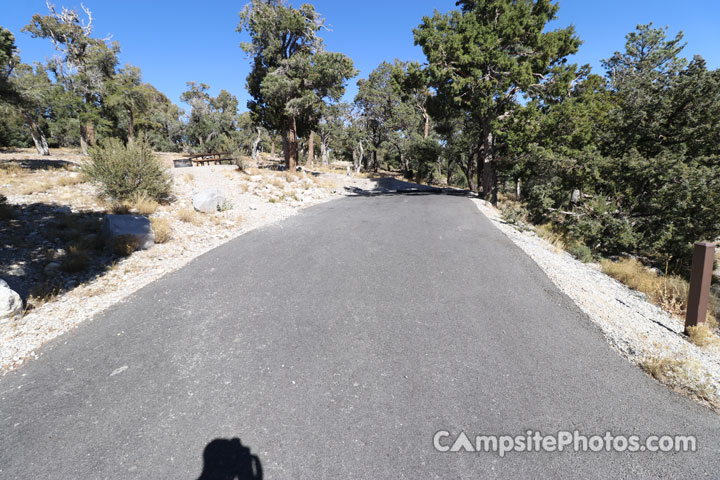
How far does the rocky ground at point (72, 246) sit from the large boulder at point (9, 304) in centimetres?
11

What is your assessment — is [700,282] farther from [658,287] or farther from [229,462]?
[229,462]

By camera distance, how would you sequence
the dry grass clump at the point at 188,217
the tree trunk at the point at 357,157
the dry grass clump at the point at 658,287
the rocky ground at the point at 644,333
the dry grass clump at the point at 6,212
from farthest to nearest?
1. the tree trunk at the point at 357,157
2. the dry grass clump at the point at 188,217
3. the dry grass clump at the point at 6,212
4. the dry grass clump at the point at 658,287
5. the rocky ground at the point at 644,333

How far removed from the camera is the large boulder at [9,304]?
4398mm

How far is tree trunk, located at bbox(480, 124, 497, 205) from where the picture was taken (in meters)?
19.8

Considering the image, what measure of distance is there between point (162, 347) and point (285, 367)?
185 cm

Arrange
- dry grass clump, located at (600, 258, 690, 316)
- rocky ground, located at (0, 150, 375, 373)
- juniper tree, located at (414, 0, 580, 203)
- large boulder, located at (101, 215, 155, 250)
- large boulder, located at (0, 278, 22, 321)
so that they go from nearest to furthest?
large boulder, located at (0, 278, 22, 321), rocky ground, located at (0, 150, 375, 373), dry grass clump, located at (600, 258, 690, 316), large boulder, located at (101, 215, 155, 250), juniper tree, located at (414, 0, 580, 203)

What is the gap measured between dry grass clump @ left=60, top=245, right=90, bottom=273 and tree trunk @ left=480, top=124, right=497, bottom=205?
20.4 metres

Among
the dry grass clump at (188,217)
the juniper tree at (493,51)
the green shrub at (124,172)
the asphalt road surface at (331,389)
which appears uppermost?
the juniper tree at (493,51)

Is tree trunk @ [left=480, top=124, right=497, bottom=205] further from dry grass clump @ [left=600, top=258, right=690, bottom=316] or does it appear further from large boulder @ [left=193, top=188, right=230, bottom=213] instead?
large boulder @ [left=193, top=188, right=230, bottom=213]

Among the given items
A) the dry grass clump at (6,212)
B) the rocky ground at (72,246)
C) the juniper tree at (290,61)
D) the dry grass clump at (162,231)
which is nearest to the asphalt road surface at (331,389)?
the rocky ground at (72,246)

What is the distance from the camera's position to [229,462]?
7.97ft

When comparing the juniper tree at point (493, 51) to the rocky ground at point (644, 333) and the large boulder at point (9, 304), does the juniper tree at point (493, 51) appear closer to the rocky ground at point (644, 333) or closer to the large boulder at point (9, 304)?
the rocky ground at point (644, 333)

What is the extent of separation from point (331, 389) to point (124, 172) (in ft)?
38.4

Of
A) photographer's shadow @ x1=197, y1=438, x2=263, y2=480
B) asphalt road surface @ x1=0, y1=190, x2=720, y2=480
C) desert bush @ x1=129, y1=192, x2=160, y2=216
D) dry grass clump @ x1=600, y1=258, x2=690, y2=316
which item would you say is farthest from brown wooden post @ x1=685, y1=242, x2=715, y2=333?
desert bush @ x1=129, y1=192, x2=160, y2=216
